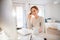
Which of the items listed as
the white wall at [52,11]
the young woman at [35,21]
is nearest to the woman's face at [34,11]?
the young woman at [35,21]

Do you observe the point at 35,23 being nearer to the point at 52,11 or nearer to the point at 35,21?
the point at 35,21

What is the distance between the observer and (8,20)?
4.17 feet

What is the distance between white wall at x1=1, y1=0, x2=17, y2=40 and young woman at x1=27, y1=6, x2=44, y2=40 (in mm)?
196

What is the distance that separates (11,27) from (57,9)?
23.5 inches

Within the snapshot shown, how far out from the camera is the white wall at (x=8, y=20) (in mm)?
1244

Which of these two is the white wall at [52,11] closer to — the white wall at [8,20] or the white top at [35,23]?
the white top at [35,23]

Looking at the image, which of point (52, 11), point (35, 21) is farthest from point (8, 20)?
point (52, 11)

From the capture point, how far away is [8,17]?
1266 mm

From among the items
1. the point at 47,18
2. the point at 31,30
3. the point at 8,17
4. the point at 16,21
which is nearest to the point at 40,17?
the point at 47,18

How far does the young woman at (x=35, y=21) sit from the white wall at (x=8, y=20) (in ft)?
0.64

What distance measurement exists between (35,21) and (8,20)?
34 centimetres

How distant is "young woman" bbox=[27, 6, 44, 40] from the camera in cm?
121

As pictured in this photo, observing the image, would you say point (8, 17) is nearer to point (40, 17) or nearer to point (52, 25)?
point (40, 17)

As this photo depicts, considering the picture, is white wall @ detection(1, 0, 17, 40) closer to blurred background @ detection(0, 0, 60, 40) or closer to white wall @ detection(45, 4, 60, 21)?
blurred background @ detection(0, 0, 60, 40)
